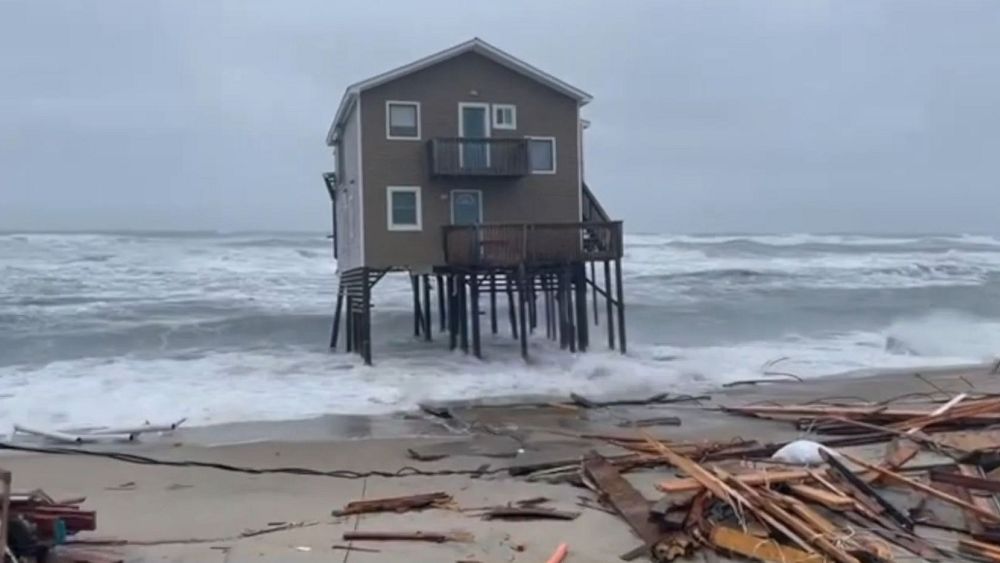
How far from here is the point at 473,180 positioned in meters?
25.6

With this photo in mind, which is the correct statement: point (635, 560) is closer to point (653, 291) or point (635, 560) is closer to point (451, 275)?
point (451, 275)

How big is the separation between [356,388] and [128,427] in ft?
17.7

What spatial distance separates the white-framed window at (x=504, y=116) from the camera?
25.6 m

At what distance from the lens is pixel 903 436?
12141 mm

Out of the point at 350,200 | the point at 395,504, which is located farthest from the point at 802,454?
the point at 350,200

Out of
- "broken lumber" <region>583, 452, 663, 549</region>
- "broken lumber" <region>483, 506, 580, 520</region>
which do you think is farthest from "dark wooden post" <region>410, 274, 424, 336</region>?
"broken lumber" <region>483, 506, 580, 520</region>

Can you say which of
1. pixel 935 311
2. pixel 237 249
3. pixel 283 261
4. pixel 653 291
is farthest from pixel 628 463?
pixel 237 249

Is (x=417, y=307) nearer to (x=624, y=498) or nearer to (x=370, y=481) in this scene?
(x=370, y=481)

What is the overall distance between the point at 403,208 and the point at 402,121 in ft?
7.23

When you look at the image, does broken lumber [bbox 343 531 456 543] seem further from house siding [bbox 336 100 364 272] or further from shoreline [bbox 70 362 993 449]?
house siding [bbox 336 100 364 272]

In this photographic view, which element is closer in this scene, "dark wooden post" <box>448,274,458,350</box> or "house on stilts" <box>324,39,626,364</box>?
"house on stilts" <box>324,39,626,364</box>

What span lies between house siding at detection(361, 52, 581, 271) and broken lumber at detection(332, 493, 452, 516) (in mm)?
15284

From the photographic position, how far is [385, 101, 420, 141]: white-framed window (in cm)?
2506

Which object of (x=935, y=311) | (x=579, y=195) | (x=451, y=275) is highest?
(x=579, y=195)
